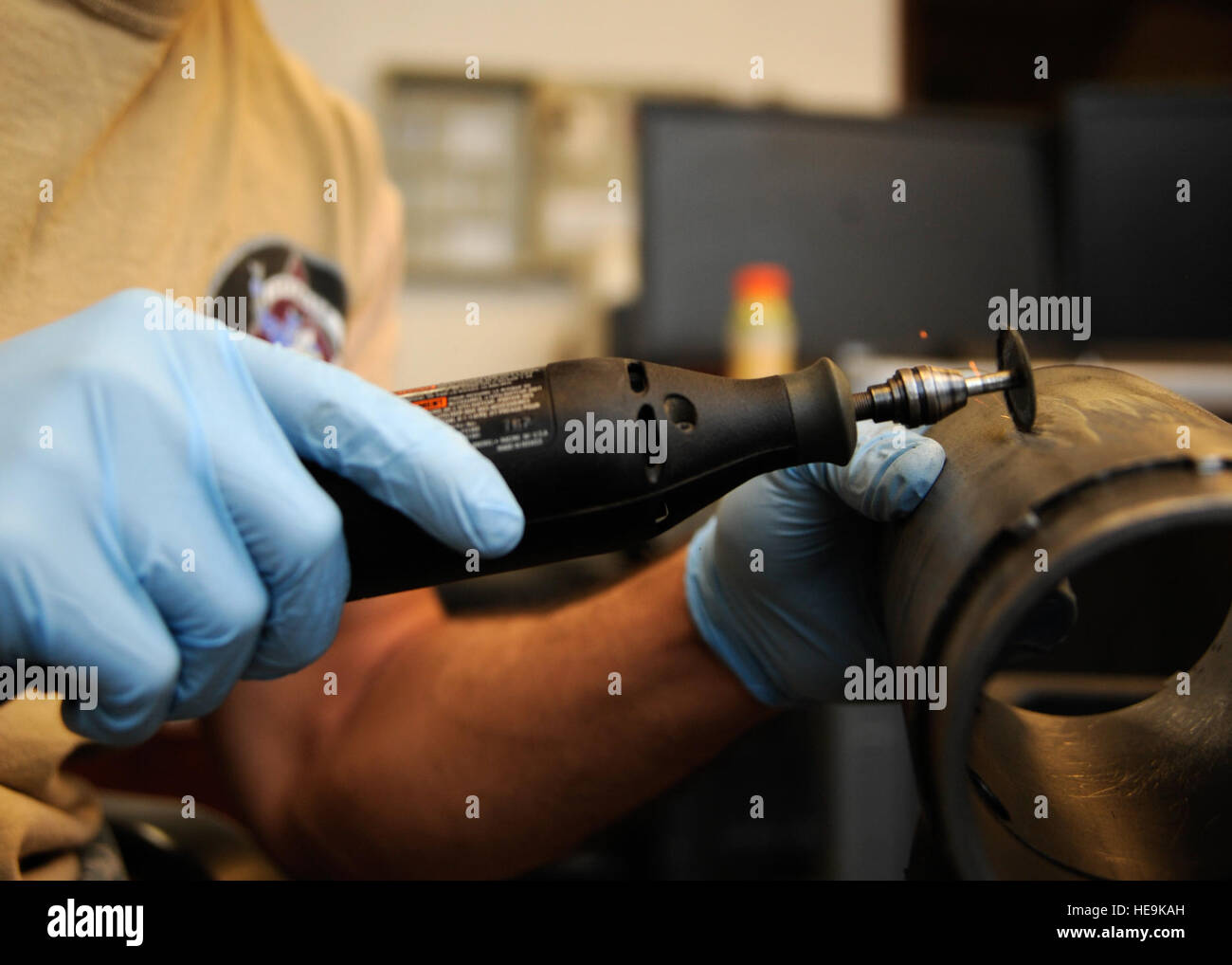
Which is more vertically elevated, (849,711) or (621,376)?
(621,376)

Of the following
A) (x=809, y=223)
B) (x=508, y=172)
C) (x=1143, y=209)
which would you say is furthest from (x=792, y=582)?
(x=508, y=172)

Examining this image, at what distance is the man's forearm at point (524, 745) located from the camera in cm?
75

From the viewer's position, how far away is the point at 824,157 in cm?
185

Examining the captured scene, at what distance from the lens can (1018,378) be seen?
47 cm

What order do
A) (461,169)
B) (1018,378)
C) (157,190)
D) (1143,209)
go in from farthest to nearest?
1. (461,169)
2. (1143,209)
3. (157,190)
4. (1018,378)

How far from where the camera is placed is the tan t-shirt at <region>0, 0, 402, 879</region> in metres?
0.66

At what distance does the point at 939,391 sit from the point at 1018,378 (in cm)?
4

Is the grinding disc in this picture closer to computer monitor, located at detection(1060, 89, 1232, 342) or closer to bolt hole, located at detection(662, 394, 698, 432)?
bolt hole, located at detection(662, 394, 698, 432)

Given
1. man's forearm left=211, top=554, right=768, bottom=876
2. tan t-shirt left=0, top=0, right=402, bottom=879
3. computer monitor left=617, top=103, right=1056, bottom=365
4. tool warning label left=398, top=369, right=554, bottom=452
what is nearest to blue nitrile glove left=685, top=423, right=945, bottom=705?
man's forearm left=211, top=554, right=768, bottom=876

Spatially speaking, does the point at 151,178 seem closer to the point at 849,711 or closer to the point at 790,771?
the point at 849,711

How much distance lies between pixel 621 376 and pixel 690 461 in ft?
0.20

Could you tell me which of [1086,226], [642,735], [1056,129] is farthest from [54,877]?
[1056,129]

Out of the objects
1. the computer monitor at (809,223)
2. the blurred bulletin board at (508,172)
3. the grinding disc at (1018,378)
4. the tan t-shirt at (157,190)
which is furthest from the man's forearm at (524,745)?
the blurred bulletin board at (508,172)

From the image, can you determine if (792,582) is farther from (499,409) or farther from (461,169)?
(461,169)
